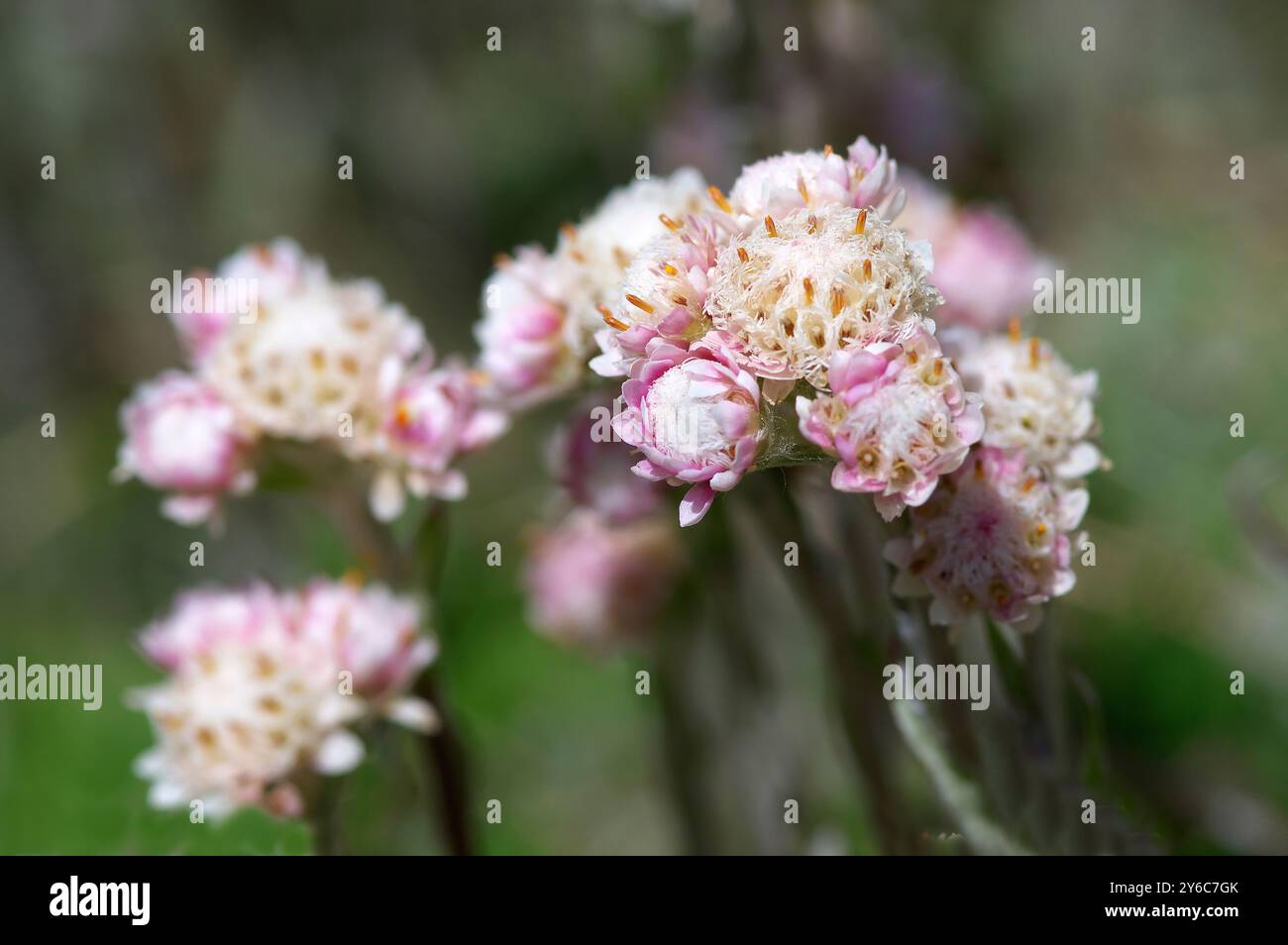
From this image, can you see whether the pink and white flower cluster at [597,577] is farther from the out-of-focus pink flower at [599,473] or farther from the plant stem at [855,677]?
the plant stem at [855,677]

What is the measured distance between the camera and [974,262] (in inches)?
61.4

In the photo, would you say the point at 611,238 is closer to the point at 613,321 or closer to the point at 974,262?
the point at 613,321

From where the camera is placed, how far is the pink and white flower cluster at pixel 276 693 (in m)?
1.16

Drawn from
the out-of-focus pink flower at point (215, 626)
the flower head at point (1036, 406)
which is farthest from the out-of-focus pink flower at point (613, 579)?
the flower head at point (1036, 406)

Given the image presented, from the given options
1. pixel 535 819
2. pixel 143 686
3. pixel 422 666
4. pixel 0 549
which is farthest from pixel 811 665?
pixel 0 549

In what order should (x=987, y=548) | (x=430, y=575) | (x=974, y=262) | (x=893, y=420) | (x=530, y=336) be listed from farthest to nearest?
(x=974, y=262)
(x=430, y=575)
(x=530, y=336)
(x=987, y=548)
(x=893, y=420)

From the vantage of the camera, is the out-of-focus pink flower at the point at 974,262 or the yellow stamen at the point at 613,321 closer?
the yellow stamen at the point at 613,321

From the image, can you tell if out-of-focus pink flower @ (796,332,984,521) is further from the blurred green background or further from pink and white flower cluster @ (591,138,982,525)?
the blurred green background

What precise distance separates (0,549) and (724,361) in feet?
9.44

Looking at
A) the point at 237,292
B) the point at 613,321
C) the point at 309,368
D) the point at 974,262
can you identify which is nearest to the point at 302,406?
the point at 309,368

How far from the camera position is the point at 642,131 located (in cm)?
272

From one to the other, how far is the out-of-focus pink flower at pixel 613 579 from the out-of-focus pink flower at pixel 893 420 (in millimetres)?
744

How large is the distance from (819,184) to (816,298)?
0.44 feet

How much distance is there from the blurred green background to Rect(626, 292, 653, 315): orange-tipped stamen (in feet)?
2.12
